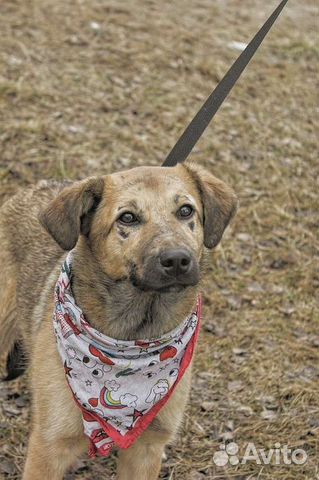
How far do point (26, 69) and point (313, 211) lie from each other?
3.68 metres

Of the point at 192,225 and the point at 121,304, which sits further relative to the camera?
the point at 121,304

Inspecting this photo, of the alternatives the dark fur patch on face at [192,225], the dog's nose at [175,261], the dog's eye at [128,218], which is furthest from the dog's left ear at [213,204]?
the dog's nose at [175,261]

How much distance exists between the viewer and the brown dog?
3.86 meters

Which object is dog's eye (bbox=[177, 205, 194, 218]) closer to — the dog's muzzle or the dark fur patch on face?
the dark fur patch on face

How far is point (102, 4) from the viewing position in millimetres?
11188

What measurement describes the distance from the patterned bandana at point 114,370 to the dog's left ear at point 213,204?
49cm

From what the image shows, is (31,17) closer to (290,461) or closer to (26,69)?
(26,69)

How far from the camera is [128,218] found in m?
4.03

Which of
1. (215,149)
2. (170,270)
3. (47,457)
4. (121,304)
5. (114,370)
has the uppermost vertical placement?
(170,270)

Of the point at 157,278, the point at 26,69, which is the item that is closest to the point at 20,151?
the point at 26,69

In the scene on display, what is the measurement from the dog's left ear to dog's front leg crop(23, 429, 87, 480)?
134 centimetres

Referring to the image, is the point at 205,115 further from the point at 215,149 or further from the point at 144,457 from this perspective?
the point at 215,149

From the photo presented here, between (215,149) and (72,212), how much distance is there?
5.17 meters

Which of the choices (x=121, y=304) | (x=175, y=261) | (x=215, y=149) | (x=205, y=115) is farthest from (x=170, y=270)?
(x=215, y=149)
